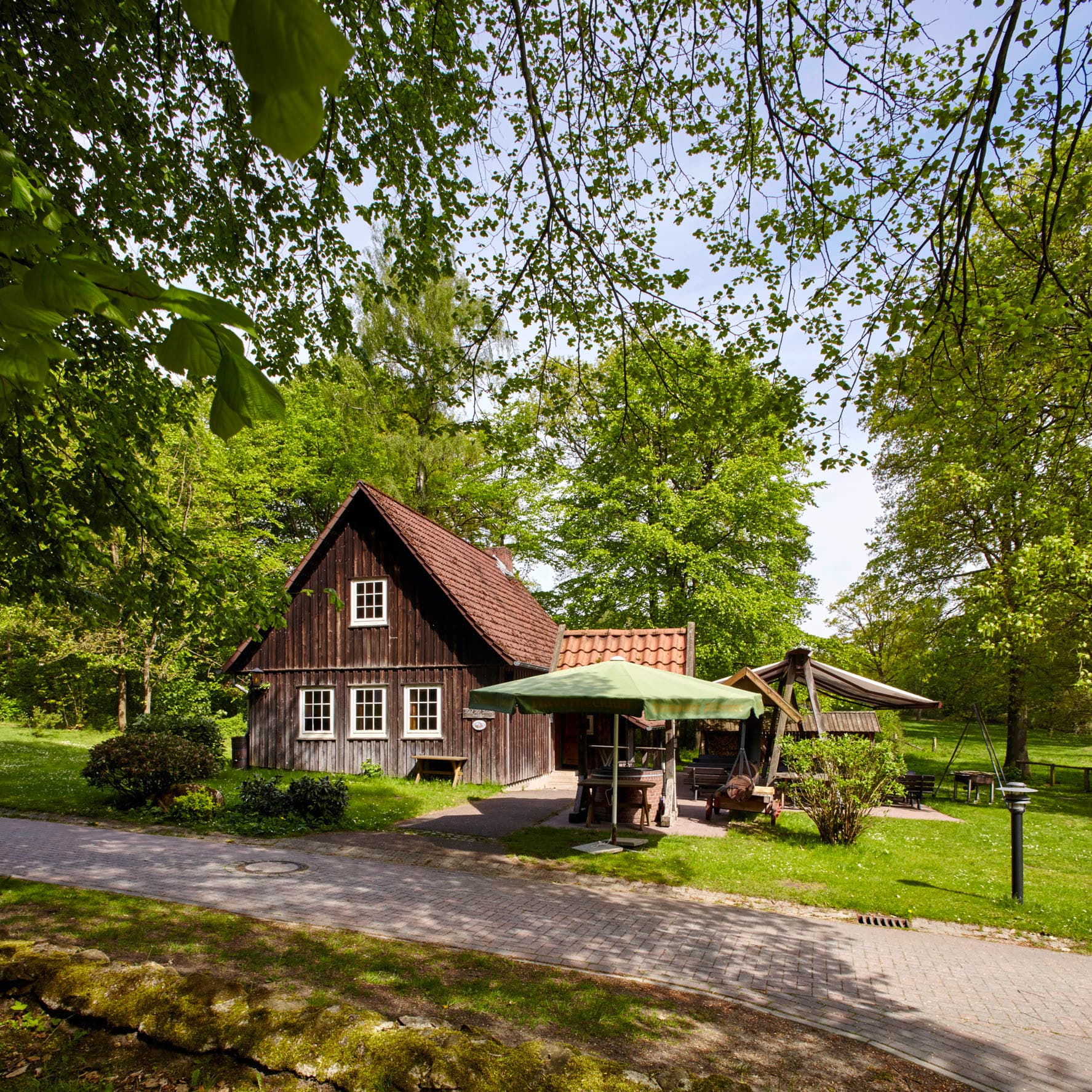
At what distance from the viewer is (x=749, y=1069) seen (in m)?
4.45

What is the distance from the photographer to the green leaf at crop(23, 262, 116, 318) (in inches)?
54.1

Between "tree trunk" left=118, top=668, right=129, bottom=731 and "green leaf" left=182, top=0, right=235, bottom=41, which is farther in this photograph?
"tree trunk" left=118, top=668, right=129, bottom=731

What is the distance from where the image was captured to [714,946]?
281 inches

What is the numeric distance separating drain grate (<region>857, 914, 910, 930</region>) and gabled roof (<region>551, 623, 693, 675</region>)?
5.84 metres

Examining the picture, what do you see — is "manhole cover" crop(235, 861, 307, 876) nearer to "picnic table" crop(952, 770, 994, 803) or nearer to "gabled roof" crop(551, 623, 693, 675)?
"gabled roof" crop(551, 623, 693, 675)

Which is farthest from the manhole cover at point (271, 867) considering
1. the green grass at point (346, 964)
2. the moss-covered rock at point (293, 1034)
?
the moss-covered rock at point (293, 1034)

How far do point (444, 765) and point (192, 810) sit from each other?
7.34 meters

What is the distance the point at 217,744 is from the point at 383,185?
1748 cm

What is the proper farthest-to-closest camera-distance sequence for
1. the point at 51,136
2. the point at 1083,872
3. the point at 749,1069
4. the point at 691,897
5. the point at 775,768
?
the point at 775,768, the point at 1083,872, the point at 691,897, the point at 51,136, the point at 749,1069

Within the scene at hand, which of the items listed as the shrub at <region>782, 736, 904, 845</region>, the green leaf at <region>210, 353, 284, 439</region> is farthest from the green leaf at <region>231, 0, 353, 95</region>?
the shrub at <region>782, 736, 904, 845</region>

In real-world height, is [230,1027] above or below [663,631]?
below

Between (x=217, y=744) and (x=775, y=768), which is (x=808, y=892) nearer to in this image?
(x=775, y=768)

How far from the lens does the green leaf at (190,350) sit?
52.5 inches

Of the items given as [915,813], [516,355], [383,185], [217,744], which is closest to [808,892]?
[516,355]
